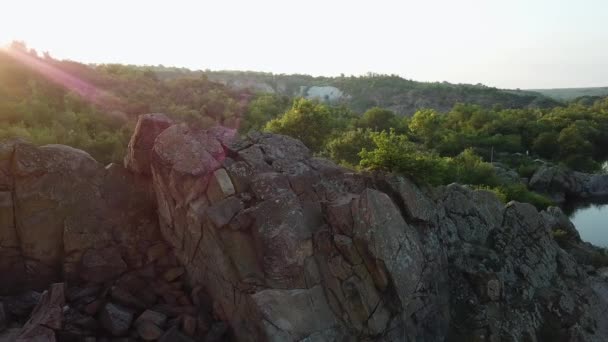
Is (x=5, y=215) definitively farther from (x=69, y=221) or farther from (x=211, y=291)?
(x=211, y=291)

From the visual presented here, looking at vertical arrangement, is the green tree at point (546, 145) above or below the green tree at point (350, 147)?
below

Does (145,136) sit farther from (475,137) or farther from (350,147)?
(475,137)

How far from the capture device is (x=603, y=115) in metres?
98.6

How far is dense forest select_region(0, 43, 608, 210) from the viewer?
29.8 m

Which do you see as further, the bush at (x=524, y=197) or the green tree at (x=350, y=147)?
the bush at (x=524, y=197)

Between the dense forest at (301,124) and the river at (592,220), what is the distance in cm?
522

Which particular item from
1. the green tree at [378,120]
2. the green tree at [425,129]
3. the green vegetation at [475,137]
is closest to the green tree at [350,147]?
the green vegetation at [475,137]

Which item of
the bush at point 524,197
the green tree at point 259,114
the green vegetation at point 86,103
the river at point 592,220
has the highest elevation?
the green vegetation at point 86,103

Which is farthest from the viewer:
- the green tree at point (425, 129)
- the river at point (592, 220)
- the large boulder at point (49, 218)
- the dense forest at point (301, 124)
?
the green tree at point (425, 129)

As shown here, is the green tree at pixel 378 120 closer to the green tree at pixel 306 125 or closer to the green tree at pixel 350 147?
the green tree at pixel 306 125

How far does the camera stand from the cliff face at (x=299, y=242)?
12750mm

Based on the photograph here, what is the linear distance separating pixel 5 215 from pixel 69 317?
12.2 feet

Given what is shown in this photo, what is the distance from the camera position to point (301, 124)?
116 ft

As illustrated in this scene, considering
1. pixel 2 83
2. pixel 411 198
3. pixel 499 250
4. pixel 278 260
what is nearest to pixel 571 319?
pixel 499 250
